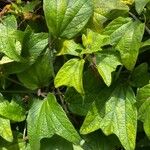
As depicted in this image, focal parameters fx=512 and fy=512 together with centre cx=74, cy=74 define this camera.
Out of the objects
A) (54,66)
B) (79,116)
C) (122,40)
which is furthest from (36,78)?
(122,40)

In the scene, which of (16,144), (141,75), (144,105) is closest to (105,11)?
(141,75)

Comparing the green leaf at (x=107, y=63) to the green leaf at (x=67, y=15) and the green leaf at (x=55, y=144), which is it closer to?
the green leaf at (x=67, y=15)

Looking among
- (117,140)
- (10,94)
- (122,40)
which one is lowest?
(117,140)

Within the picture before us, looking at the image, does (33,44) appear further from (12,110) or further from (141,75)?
(141,75)

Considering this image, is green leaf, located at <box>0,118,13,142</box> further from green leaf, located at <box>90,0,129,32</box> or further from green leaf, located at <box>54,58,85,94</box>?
green leaf, located at <box>90,0,129,32</box>

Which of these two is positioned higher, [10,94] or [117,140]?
[10,94]

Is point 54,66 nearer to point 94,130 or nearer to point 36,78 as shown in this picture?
point 36,78

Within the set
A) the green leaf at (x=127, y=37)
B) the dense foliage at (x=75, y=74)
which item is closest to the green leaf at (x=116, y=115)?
the dense foliage at (x=75, y=74)
